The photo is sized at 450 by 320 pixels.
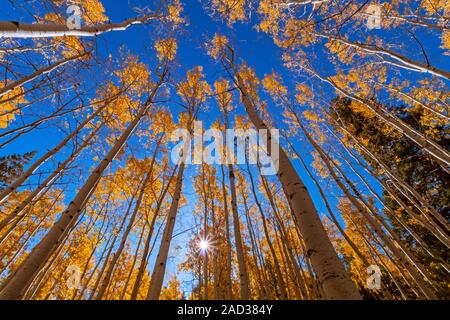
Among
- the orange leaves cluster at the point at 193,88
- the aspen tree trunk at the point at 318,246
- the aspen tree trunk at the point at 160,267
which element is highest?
the orange leaves cluster at the point at 193,88

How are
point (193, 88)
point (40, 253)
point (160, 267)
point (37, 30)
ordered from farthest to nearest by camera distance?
1. point (193, 88)
2. point (160, 267)
3. point (37, 30)
4. point (40, 253)

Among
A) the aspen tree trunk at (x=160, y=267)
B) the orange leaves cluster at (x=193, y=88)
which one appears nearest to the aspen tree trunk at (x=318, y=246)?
the aspen tree trunk at (x=160, y=267)

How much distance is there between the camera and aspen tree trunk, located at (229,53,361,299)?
1.28 metres

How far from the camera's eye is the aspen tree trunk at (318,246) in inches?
50.5

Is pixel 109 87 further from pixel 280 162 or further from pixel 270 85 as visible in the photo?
pixel 280 162

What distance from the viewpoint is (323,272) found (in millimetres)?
1357

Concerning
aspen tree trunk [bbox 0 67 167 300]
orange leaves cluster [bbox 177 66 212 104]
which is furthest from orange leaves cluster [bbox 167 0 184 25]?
aspen tree trunk [bbox 0 67 167 300]

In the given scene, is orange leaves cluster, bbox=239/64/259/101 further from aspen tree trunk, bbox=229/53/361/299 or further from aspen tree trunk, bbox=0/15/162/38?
aspen tree trunk, bbox=229/53/361/299

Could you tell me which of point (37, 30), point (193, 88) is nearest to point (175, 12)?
point (193, 88)

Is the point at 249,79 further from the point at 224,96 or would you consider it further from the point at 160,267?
the point at 160,267

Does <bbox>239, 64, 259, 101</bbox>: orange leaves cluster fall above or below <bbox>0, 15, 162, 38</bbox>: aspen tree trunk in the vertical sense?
above

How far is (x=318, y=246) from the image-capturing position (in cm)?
144

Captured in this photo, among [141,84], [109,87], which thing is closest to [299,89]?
[141,84]

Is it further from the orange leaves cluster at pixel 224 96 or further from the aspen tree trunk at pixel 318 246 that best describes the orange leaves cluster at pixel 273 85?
the aspen tree trunk at pixel 318 246
